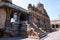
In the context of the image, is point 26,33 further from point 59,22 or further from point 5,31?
point 59,22

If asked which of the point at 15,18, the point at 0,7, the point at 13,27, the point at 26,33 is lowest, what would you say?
the point at 26,33

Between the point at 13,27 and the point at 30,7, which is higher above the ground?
the point at 30,7

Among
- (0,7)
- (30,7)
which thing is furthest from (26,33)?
(30,7)

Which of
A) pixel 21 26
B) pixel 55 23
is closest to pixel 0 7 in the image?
pixel 21 26

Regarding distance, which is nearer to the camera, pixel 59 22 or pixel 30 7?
pixel 30 7

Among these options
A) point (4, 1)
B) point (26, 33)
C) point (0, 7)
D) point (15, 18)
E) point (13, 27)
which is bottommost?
point (26, 33)

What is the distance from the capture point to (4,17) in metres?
16.3

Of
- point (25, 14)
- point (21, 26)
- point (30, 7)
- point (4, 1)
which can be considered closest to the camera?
point (4, 1)

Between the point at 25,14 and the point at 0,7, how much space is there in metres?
7.64

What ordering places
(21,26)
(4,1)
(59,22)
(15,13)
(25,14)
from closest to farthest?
1. (4,1)
2. (21,26)
3. (15,13)
4. (25,14)
5. (59,22)

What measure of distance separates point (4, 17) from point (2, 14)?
73 centimetres

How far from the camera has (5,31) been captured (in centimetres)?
1441

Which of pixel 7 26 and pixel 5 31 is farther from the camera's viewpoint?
pixel 7 26

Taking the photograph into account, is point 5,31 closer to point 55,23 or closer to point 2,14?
point 2,14
